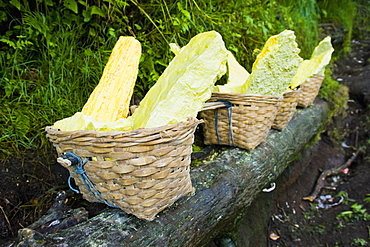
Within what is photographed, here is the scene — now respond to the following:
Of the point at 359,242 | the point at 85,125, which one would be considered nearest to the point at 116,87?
the point at 85,125

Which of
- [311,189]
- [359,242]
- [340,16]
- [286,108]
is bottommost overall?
[311,189]

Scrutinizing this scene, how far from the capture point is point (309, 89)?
7.41 feet

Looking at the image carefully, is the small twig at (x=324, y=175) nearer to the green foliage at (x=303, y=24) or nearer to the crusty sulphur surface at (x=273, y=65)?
the green foliage at (x=303, y=24)

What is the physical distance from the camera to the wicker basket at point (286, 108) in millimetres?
1691

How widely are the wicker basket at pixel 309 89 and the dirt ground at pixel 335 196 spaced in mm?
620

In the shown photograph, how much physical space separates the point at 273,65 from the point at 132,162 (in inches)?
35.9

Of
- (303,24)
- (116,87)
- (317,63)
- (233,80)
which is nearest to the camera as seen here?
(116,87)

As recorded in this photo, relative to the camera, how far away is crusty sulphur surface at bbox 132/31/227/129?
854 millimetres

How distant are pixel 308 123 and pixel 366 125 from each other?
1320 mm

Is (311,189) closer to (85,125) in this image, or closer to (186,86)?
(186,86)

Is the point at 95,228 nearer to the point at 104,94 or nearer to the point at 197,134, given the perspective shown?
the point at 104,94

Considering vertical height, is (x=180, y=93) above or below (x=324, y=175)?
above

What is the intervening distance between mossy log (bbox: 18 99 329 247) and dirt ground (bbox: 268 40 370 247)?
0.52m

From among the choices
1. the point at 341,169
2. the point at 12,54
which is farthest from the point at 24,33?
the point at 341,169
